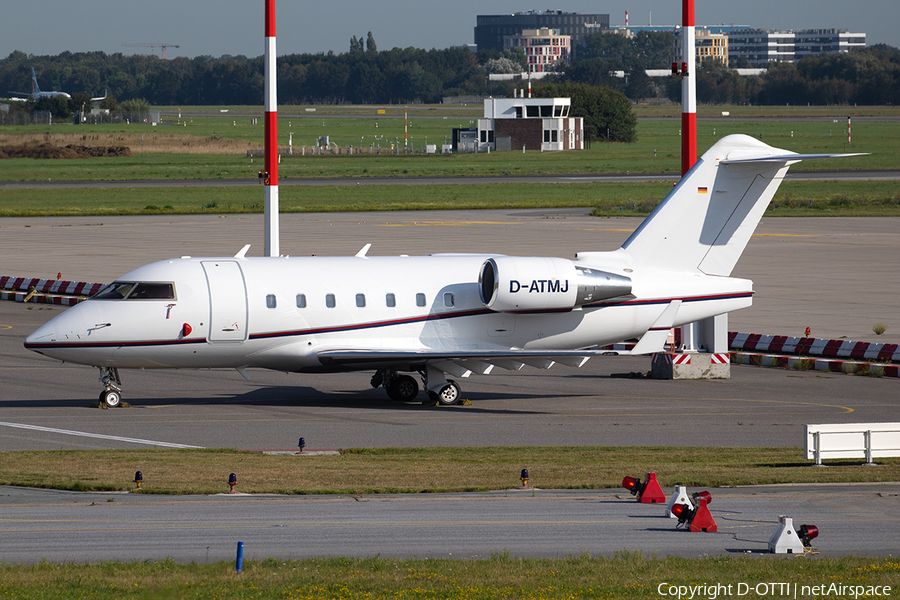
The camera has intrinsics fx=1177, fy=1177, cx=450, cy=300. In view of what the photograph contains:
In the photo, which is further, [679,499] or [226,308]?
[226,308]

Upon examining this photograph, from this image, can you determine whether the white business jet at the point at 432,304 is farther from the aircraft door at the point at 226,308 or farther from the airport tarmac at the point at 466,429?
the airport tarmac at the point at 466,429

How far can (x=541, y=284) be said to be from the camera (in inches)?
1118

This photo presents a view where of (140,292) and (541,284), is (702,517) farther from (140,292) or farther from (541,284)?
(140,292)

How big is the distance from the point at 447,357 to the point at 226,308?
5274 mm

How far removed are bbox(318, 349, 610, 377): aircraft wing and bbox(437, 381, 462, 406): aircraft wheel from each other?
2.42 feet

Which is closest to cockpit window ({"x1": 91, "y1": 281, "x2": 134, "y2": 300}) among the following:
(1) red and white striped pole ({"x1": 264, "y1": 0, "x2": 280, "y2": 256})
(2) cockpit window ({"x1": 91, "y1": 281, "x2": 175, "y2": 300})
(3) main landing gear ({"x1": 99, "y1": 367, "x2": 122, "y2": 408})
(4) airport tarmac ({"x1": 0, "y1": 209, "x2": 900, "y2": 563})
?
(2) cockpit window ({"x1": 91, "y1": 281, "x2": 175, "y2": 300})

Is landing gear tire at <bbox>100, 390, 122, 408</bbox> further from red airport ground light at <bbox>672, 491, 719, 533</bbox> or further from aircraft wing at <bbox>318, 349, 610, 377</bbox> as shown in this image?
red airport ground light at <bbox>672, 491, 719, 533</bbox>

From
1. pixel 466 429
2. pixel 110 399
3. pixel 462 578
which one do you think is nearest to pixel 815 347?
pixel 466 429

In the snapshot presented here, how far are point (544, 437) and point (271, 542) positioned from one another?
33.8 feet

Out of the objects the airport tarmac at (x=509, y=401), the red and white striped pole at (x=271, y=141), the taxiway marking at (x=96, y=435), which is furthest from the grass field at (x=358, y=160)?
the taxiway marking at (x=96, y=435)

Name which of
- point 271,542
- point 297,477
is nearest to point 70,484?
point 297,477

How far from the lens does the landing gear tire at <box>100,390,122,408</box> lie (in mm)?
27547

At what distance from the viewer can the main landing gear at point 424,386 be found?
1130 inches

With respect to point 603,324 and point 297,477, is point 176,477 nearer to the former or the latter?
point 297,477
